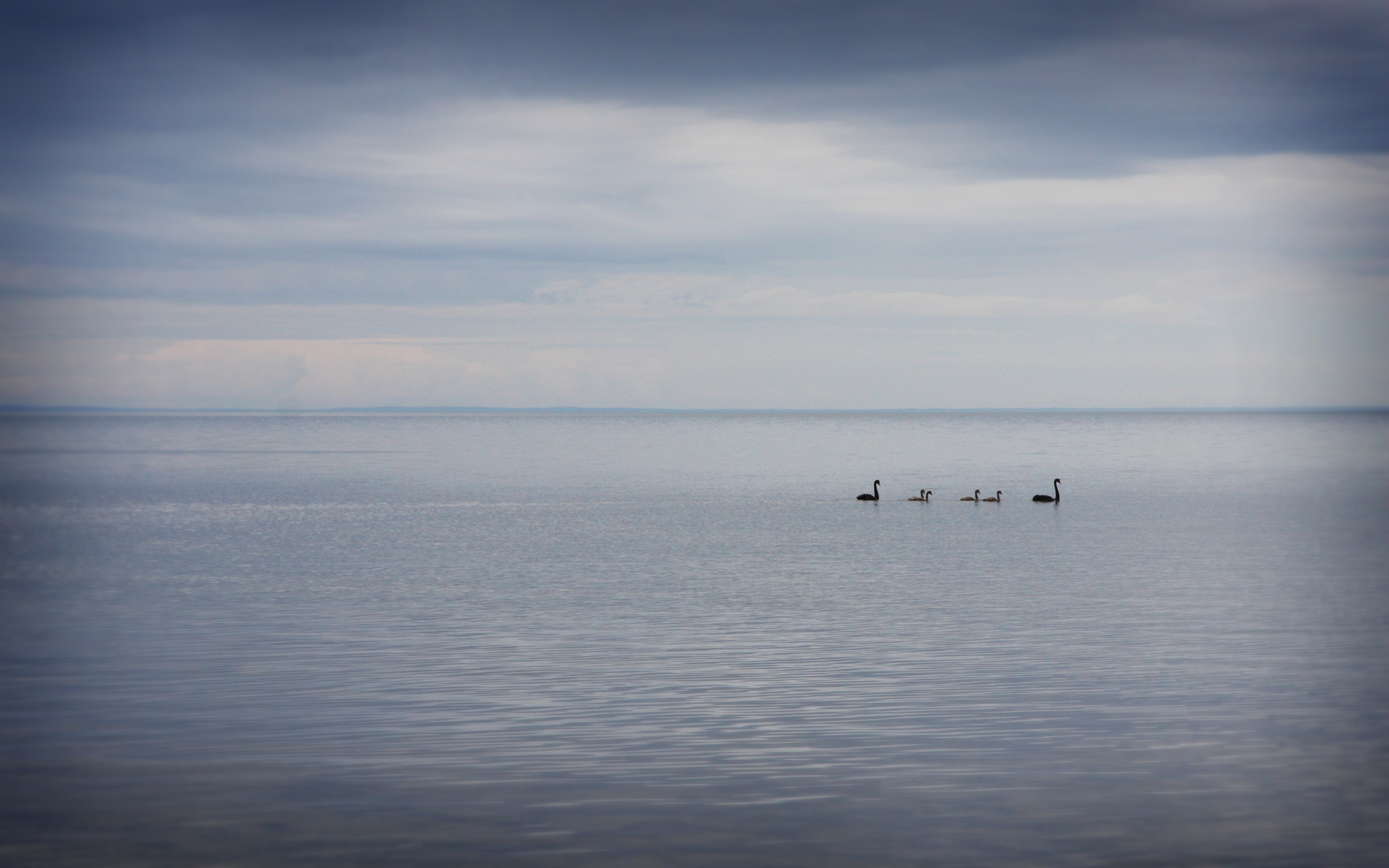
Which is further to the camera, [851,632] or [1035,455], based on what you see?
[1035,455]

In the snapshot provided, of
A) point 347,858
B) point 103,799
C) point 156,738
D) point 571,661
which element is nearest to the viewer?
point 347,858

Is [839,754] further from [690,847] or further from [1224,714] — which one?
[1224,714]

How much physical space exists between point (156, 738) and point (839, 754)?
347 inches

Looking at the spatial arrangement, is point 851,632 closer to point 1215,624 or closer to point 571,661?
point 571,661

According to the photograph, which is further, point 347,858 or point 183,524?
point 183,524

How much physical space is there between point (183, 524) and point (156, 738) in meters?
31.0

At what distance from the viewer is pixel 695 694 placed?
18062mm

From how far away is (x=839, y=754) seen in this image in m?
15.0

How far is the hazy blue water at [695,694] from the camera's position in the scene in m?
12.6

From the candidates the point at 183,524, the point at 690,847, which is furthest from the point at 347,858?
the point at 183,524

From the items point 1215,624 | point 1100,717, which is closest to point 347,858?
point 1100,717

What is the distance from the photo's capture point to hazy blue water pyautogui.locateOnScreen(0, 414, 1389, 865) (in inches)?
496

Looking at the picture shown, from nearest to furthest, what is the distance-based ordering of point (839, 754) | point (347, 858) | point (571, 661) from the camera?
point (347, 858), point (839, 754), point (571, 661)

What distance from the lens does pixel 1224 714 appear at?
17.2 m
